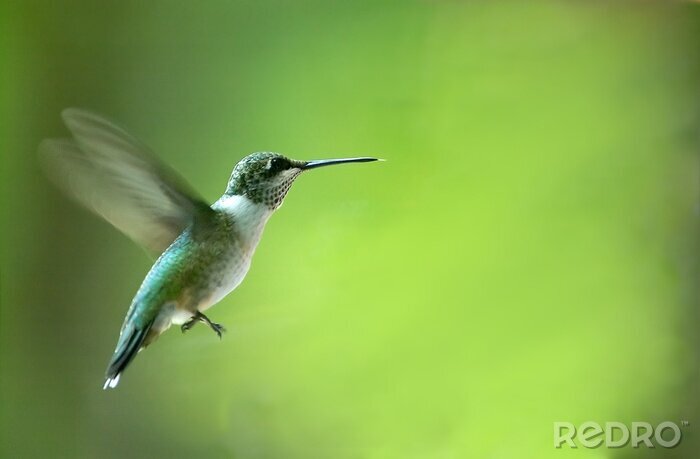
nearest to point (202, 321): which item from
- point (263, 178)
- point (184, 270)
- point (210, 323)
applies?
point (210, 323)

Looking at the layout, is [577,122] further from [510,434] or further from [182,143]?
[182,143]

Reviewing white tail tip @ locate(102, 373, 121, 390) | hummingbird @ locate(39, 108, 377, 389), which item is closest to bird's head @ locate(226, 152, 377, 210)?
hummingbird @ locate(39, 108, 377, 389)

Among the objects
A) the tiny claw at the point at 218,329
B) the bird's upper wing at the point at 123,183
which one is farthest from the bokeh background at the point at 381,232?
the bird's upper wing at the point at 123,183

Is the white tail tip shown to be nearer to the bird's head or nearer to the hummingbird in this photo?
the hummingbird

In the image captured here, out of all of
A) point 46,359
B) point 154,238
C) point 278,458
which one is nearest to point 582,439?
point 278,458

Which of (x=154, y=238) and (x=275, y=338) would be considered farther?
(x=275, y=338)

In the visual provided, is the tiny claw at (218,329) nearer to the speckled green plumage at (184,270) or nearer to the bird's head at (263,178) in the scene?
the speckled green plumage at (184,270)

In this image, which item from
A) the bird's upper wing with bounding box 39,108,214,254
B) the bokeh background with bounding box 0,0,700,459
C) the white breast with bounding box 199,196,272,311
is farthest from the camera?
the bokeh background with bounding box 0,0,700,459
